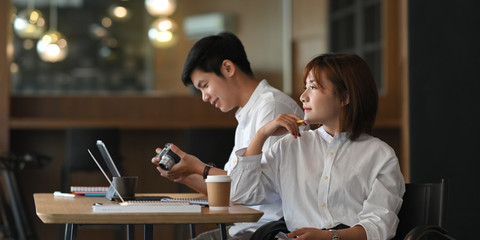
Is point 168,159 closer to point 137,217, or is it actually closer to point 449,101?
point 137,217

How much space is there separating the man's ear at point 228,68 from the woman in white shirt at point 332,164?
577 mm

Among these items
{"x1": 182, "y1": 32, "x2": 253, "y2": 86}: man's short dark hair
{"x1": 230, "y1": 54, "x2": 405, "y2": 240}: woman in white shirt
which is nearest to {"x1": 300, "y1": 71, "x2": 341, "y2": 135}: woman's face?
{"x1": 230, "y1": 54, "x2": 405, "y2": 240}: woman in white shirt

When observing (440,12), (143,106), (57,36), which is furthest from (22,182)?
(440,12)

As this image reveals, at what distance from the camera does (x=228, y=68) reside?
2344 mm

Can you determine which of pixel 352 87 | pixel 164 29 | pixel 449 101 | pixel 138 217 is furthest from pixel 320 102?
pixel 164 29

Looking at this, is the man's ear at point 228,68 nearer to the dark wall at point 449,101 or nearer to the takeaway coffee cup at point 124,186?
the takeaway coffee cup at point 124,186

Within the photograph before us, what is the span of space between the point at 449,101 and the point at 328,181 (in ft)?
7.08

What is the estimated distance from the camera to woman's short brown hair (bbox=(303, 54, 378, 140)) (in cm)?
168

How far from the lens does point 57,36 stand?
681 centimetres

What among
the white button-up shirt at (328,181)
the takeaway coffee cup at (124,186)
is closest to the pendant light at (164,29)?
the takeaway coffee cup at (124,186)

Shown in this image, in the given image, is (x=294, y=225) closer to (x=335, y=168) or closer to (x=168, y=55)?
(x=335, y=168)

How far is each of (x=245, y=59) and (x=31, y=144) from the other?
10.4 feet

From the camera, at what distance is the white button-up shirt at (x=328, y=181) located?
63.6 inches

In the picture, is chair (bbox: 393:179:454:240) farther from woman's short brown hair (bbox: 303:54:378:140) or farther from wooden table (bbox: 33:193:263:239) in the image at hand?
wooden table (bbox: 33:193:263:239)
